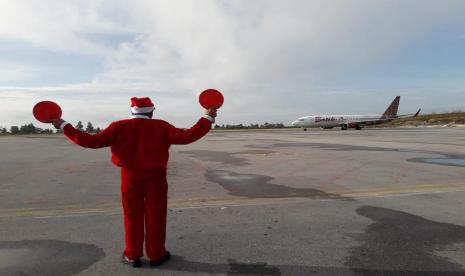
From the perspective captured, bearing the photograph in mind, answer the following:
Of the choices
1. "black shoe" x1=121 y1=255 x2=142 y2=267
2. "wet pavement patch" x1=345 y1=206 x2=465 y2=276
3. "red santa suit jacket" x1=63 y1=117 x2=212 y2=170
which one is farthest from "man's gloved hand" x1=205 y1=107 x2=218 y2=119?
"wet pavement patch" x1=345 y1=206 x2=465 y2=276

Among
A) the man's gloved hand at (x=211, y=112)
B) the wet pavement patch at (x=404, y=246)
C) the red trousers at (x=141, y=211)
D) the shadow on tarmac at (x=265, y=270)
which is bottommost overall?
the shadow on tarmac at (x=265, y=270)

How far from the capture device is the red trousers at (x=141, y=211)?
442cm

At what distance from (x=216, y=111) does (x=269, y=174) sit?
21.3 feet

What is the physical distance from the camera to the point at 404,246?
480 cm

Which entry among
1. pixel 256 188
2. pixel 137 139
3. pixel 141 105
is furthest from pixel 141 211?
pixel 256 188

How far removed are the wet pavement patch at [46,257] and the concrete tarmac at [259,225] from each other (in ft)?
0.04

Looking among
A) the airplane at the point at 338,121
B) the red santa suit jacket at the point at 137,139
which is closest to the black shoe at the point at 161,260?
the red santa suit jacket at the point at 137,139

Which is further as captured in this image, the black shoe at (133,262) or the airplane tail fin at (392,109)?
the airplane tail fin at (392,109)

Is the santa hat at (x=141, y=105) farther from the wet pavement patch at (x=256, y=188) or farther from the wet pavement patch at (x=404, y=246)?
the wet pavement patch at (x=256, y=188)

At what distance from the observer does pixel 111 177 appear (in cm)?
1080

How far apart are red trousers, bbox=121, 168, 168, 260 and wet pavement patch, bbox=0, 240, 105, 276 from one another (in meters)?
0.50

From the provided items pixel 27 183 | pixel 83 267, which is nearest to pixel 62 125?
→ pixel 83 267

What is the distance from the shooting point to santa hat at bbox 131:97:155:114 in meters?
4.59

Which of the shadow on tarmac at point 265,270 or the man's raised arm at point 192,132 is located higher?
the man's raised arm at point 192,132
